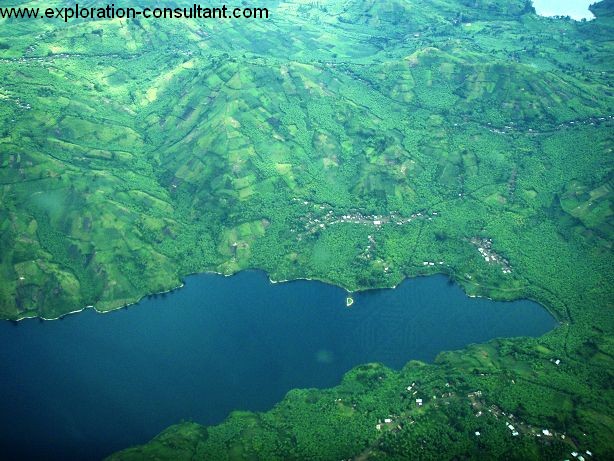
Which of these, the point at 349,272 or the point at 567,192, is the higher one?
the point at 567,192

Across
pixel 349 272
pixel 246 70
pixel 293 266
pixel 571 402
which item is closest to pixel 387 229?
pixel 349 272

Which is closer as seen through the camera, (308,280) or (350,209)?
(308,280)

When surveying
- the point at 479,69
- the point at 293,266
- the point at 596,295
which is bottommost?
the point at 293,266

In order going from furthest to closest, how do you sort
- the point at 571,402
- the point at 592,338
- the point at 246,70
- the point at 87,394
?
1. the point at 246,70
2. the point at 592,338
3. the point at 87,394
4. the point at 571,402

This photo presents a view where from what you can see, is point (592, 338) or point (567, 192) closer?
point (592, 338)

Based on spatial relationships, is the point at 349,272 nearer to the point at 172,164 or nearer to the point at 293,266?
the point at 293,266

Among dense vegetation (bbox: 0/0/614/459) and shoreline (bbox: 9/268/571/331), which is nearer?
dense vegetation (bbox: 0/0/614/459)

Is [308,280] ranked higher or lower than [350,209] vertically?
lower

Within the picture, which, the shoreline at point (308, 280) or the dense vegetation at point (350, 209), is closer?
the dense vegetation at point (350, 209)
